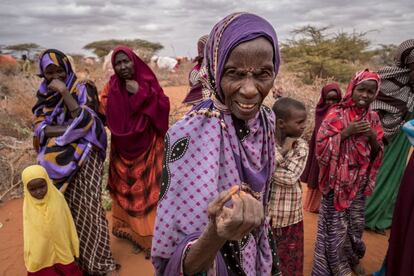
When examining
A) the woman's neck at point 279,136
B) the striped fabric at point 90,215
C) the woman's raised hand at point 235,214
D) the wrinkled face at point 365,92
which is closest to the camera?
the woman's raised hand at point 235,214

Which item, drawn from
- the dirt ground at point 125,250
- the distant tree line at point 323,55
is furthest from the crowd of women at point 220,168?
the distant tree line at point 323,55

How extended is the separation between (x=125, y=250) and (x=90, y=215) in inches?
36.6

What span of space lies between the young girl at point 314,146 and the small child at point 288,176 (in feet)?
5.83

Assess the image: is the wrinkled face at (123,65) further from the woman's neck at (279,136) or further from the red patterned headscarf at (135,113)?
the woman's neck at (279,136)

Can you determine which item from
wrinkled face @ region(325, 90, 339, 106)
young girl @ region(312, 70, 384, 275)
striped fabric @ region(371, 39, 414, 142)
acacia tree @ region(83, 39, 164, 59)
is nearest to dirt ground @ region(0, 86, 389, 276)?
young girl @ region(312, 70, 384, 275)

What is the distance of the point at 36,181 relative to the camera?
8.84ft

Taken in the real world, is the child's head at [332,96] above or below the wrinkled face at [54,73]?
below

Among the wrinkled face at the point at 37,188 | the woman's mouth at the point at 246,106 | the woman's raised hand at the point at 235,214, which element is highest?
the woman's mouth at the point at 246,106

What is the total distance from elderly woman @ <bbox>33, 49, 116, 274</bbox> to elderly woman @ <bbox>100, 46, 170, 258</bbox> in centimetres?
28

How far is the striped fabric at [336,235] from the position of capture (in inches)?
113

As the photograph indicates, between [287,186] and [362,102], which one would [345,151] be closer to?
[362,102]

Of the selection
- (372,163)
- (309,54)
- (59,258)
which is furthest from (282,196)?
(309,54)

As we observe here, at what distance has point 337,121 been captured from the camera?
2.76m

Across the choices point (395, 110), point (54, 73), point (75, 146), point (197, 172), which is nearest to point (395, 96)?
point (395, 110)
